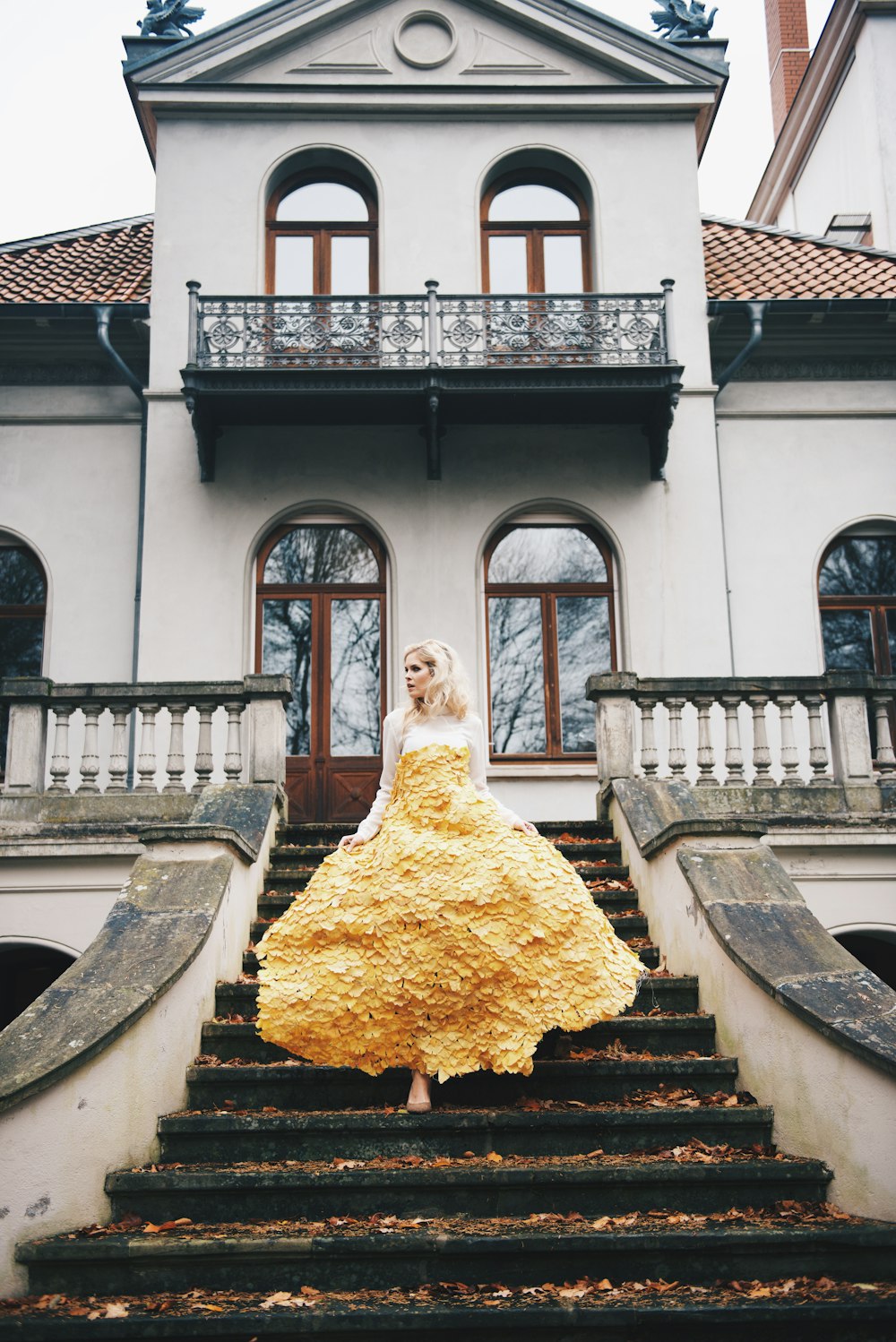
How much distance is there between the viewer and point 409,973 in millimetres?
5664

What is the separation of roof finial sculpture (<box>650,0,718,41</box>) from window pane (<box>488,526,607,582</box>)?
20.5 ft

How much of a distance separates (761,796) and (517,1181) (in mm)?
5303

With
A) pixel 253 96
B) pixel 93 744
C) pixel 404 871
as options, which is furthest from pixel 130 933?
pixel 253 96

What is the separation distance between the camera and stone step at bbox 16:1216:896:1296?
4844 mm

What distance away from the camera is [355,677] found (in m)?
13.6

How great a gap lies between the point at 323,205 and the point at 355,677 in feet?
17.9

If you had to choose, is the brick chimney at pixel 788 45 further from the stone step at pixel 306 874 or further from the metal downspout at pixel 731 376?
the stone step at pixel 306 874

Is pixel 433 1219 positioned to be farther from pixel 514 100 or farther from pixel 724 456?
pixel 514 100

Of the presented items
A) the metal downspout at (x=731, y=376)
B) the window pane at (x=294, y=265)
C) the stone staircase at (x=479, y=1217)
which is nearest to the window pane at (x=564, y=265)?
the metal downspout at (x=731, y=376)

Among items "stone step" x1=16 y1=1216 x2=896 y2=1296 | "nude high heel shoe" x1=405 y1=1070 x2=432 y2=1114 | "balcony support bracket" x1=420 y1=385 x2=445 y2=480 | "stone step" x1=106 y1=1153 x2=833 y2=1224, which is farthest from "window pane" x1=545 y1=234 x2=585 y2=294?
"stone step" x1=16 y1=1216 x2=896 y2=1296

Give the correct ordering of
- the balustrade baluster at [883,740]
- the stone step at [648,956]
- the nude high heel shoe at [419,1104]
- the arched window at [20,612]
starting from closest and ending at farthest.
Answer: the nude high heel shoe at [419,1104], the stone step at [648,956], the balustrade baluster at [883,740], the arched window at [20,612]

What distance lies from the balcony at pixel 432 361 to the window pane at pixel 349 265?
41.4 inches

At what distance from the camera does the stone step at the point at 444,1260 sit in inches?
191

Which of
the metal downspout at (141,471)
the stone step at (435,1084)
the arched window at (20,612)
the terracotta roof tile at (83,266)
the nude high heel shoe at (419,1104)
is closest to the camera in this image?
the nude high heel shoe at (419,1104)
